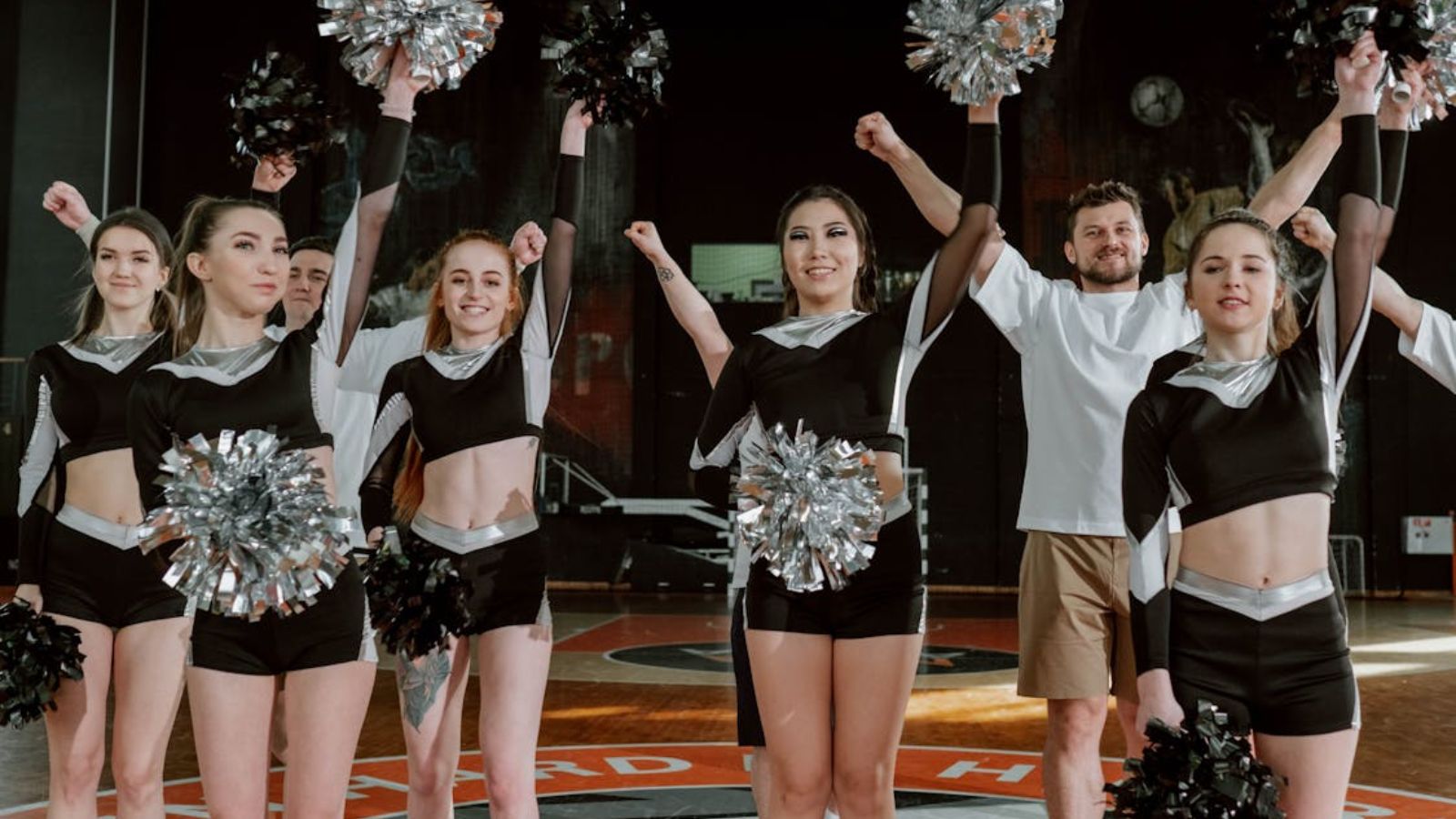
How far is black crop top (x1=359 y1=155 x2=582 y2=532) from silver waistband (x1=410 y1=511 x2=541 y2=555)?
0.18 metres

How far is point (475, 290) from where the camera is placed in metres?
3.43

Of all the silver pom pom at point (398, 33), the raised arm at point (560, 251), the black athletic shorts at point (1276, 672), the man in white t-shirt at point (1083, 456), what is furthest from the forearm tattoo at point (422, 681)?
the black athletic shorts at point (1276, 672)

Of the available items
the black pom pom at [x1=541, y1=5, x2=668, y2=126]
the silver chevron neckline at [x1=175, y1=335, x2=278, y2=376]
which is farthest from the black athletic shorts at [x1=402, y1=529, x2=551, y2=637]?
the black pom pom at [x1=541, y1=5, x2=668, y2=126]

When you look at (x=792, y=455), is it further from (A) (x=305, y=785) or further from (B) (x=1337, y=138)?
(B) (x=1337, y=138)

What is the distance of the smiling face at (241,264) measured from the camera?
287 centimetres

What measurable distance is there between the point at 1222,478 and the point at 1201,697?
1.34 feet

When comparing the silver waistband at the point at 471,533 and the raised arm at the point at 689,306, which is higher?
the raised arm at the point at 689,306

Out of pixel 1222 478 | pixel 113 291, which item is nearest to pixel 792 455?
pixel 1222 478

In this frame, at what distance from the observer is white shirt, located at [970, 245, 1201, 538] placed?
3570 millimetres

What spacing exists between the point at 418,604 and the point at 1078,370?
5.89ft

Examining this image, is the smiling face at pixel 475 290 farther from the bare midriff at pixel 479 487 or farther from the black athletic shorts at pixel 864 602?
the black athletic shorts at pixel 864 602

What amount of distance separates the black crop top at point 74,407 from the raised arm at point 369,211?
2.53 feet

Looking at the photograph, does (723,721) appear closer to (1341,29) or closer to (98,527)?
(98,527)

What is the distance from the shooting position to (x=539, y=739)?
18.2 ft
